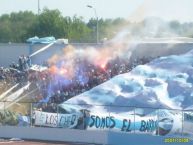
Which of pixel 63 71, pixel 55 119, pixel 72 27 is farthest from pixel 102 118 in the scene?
pixel 72 27

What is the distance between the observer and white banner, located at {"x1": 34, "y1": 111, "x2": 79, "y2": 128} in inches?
1437

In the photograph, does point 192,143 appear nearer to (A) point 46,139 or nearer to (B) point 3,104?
(A) point 46,139

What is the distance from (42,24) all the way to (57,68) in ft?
140

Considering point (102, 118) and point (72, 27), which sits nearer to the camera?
point (102, 118)

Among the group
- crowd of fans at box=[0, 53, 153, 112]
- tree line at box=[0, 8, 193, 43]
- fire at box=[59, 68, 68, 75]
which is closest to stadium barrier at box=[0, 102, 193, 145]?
crowd of fans at box=[0, 53, 153, 112]

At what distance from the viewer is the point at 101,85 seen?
1890 inches

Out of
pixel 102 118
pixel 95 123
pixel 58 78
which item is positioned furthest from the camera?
pixel 58 78

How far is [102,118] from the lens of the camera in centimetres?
3581

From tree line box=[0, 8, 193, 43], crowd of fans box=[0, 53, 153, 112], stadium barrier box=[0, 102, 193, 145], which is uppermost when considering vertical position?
tree line box=[0, 8, 193, 43]

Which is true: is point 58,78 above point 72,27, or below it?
below

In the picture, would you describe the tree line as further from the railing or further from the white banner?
the white banner

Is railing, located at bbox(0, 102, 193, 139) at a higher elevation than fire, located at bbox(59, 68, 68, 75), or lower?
lower

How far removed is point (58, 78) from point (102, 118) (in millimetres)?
15548

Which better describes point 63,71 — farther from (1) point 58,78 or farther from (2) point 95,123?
(2) point 95,123
